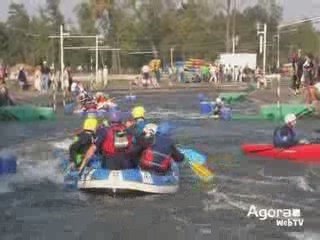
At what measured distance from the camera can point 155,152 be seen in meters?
14.9

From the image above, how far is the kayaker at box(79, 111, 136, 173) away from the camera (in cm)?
1465

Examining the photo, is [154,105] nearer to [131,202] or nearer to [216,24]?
[131,202]

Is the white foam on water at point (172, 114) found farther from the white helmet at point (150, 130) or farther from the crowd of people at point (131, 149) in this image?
the crowd of people at point (131, 149)

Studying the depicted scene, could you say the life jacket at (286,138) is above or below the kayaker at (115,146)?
below

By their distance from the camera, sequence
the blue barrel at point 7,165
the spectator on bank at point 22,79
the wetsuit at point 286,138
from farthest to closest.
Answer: the spectator on bank at point 22,79 → the wetsuit at point 286,138 → the blue barrel at point 7,165

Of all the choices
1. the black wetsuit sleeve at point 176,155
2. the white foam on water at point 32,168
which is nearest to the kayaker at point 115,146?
the black wetsuit sleeve at point 176,155

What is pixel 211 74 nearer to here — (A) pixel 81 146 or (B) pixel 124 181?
(A) pixel 81 146

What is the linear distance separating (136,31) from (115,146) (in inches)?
3037

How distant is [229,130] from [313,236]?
1636cm

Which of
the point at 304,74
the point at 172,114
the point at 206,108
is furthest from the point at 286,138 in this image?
the point at 304,74

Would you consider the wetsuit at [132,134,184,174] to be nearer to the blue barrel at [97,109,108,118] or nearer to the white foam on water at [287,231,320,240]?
the white foam on water at [287,231,320,240]

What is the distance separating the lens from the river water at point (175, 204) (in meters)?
11.9

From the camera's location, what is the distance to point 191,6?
99.2m

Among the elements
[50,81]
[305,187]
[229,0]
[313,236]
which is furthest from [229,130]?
[229,0]
